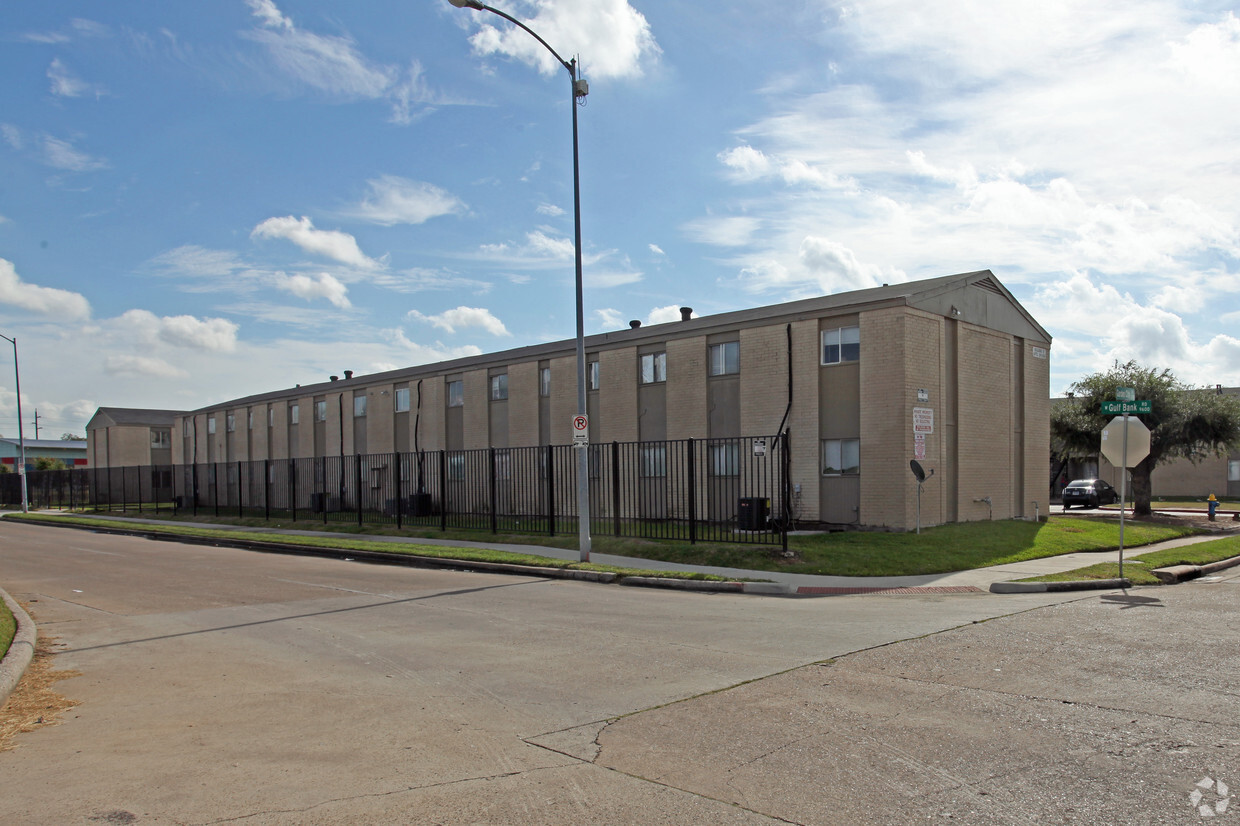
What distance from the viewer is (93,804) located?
493cm

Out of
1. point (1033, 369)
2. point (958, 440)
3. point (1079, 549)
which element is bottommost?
point (1079, 549)

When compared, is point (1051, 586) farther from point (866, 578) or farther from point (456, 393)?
point (456, 393)

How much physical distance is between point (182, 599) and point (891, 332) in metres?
16.6

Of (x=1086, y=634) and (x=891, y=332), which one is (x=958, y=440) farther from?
(x=1086, y=634)

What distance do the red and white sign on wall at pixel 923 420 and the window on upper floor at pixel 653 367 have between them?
8.36 metres

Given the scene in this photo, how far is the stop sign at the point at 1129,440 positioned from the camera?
15.8 meters

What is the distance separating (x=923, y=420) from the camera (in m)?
21.9

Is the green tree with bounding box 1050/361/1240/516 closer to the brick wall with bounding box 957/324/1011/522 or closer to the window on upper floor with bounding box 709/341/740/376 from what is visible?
the brick wall with bounding box 957/324/1011/522

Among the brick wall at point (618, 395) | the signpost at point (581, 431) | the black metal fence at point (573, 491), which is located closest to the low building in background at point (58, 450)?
the black metal fence at point (573, 491)

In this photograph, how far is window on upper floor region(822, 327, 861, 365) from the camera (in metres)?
22.7

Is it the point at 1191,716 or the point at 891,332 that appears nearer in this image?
the point at 1191,716

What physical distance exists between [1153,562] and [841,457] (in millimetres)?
7595

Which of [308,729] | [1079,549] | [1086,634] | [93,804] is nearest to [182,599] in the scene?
[308,729]

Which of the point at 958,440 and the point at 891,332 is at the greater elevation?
the point at 891,332
